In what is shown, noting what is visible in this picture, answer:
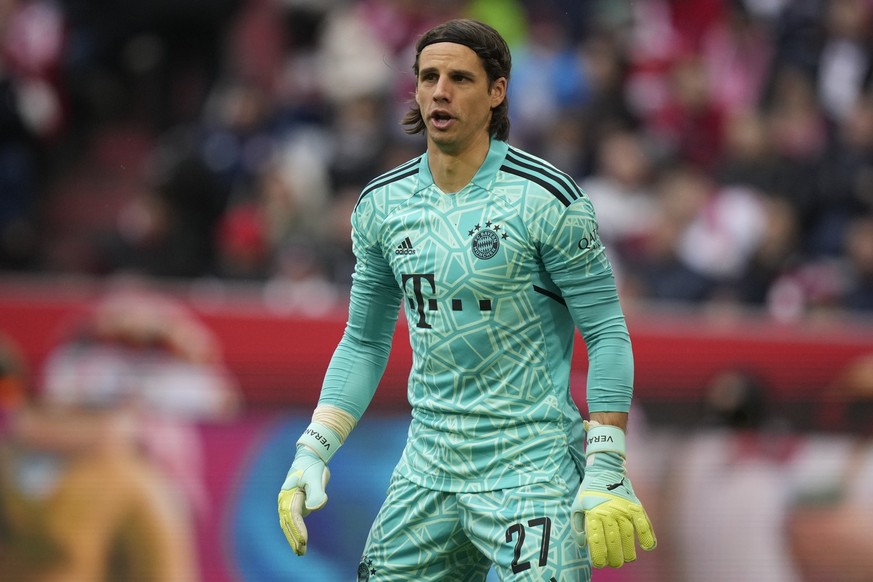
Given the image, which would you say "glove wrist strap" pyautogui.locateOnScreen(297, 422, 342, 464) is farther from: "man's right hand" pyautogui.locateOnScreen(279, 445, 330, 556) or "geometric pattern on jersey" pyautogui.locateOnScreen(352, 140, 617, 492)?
"geometric pattern on jersey" pyautogui.locateOnScreen(352, 140, 617, 492)

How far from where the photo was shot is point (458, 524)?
3.92m

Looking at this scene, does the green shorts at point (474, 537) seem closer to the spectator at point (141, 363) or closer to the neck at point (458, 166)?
the neck at point (458, 166)

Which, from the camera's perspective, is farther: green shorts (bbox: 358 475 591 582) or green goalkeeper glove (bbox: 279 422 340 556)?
green goalkeeper glove (bbox: 279 422 340 556)

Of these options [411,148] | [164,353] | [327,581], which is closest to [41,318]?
[164,353]

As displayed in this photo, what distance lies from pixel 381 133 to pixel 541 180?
6278 mm

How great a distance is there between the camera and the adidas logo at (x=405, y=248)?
394 centimetres

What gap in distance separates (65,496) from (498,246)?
4055 millimetres

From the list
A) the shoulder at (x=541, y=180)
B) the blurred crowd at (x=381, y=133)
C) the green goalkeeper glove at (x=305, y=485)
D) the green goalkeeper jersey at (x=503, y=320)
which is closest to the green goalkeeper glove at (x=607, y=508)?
the green goalkeeper jersey at (x=503, y=320)

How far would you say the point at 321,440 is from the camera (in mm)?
4121

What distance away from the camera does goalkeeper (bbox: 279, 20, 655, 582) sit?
148 inches

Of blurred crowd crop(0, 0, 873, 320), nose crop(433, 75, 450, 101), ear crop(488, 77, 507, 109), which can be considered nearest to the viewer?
nose crop(433, 75, 450, 101)

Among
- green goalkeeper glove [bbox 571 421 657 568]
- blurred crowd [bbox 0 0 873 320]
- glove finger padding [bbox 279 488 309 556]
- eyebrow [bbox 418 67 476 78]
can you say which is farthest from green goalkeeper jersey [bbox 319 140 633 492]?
blurred crowd [bbox 0 0 873 320]

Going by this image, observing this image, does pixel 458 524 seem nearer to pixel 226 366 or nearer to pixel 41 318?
pixel 226 366

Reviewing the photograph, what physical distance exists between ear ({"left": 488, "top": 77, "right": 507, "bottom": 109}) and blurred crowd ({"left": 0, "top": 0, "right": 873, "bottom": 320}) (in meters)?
4.46
